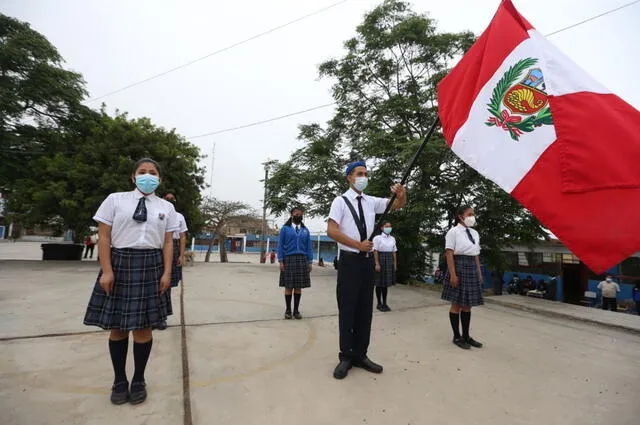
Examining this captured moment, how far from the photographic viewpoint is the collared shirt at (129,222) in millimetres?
2295

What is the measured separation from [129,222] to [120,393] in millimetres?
1218

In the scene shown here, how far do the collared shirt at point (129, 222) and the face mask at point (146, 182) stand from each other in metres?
0.06

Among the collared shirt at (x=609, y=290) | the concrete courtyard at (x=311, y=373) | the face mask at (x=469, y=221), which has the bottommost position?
the collared shirt at (x=609, y=290)

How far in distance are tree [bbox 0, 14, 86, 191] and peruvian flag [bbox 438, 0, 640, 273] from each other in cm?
1595

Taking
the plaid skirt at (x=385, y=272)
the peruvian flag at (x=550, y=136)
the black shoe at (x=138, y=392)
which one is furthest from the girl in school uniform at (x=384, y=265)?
the black shoe at (x=138, y=392)

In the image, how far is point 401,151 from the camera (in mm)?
10266

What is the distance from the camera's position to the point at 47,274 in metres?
8.57

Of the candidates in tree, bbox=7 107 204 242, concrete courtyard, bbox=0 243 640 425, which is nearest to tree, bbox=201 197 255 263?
tree, bbox=7 107 204 242

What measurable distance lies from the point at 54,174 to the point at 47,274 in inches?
201

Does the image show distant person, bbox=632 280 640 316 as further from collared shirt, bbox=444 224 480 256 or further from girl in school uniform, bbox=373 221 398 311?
collared shirt, bbox=444 224 480 256

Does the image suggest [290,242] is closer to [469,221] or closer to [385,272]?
[385,272]

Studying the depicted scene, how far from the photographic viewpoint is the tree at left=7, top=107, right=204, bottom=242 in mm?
11477

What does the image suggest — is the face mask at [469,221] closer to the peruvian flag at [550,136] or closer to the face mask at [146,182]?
the peruvian flag at [550,136]

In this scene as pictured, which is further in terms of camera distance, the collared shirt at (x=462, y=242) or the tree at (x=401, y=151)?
the tree at (x=401, y=151)
